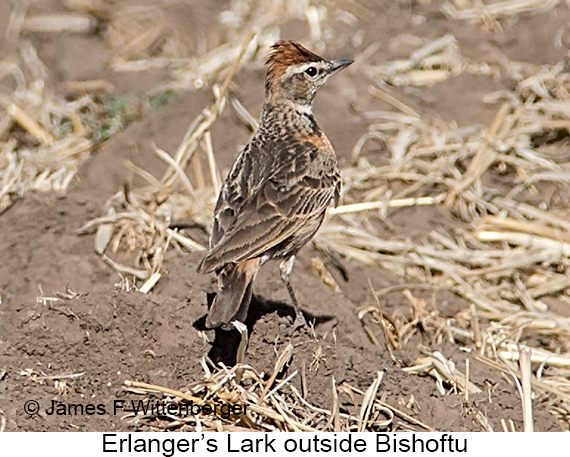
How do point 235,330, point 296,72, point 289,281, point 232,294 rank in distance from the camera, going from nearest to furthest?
point 232,294 → point 235,330 → point 289,281 → point 296,72

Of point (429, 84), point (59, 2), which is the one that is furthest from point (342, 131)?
point (59, 2)

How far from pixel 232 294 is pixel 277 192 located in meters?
0.94

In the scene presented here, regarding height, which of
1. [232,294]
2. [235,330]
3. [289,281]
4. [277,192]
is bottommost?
[235,330]

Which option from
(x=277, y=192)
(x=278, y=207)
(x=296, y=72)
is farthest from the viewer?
(x=296, y=72)

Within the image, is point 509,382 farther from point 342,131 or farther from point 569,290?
point 342,131

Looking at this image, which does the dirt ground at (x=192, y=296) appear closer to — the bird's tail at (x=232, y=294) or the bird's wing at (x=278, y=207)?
the bird's tail at (x=232, y=294)

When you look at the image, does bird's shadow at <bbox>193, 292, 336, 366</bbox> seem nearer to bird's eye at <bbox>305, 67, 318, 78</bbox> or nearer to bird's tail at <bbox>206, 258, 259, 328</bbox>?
bird's tail at <bbox>206, 258, 259, 328</bbox>

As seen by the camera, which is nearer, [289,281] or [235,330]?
[235,330]

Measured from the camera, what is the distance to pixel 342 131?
928cm

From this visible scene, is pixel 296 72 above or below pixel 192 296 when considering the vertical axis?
above

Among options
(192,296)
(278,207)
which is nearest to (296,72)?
(278,207)

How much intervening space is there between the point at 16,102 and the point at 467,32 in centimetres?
472

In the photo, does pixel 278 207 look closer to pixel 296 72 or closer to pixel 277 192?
pixel 277 192

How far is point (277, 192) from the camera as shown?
653 centimetres
